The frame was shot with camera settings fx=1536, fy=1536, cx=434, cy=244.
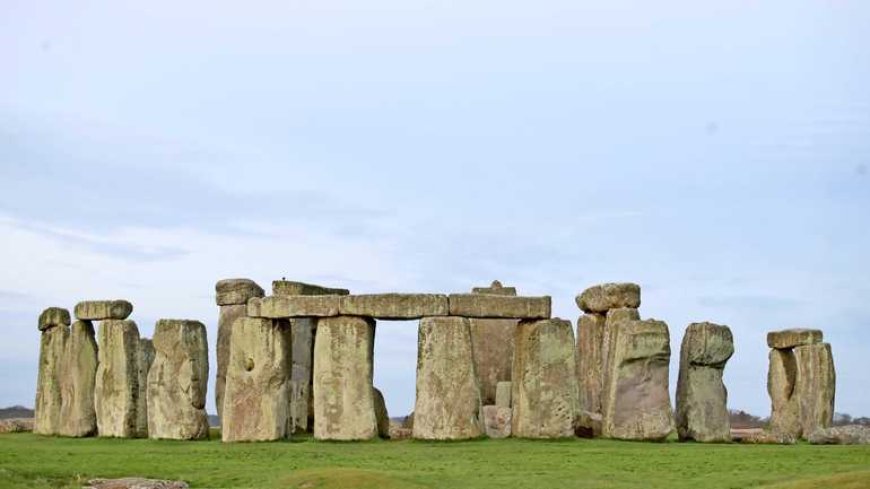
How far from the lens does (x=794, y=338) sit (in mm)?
33500

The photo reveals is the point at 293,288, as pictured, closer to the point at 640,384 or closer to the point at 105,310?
the point at 105,310

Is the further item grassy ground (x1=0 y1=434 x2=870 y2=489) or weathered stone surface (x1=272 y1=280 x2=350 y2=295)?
weathered stone surface (x1=272 y1=280 x2=350 y2=295)

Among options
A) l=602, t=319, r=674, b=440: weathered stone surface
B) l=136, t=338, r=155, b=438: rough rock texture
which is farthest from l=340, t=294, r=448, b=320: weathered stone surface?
l=136, t=338, r=155, b=438: rough rock texture

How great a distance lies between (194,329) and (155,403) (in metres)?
1.62

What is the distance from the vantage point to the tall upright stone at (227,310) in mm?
33969

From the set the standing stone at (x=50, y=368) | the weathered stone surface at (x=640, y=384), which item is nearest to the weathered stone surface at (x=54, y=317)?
the standing stone at (x=50, y=368)

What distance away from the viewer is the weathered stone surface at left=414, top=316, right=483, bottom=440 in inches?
1107

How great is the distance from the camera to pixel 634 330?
1152 inches

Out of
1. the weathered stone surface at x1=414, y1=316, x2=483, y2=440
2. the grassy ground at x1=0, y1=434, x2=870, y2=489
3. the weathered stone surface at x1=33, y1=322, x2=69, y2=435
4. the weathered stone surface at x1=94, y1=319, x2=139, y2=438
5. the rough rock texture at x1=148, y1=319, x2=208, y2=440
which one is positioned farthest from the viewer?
the weathered stone surface at x1=33, y1=322, x2=69, y2=435

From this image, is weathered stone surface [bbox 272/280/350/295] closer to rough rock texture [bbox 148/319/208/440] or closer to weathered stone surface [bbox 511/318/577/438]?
rough rock texture [bbox 148/319/208/440]

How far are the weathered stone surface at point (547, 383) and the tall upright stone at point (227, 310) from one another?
25.6ft

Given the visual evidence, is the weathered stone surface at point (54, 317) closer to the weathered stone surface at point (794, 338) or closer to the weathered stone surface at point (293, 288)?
the weathered stone surface at point (293, 288)

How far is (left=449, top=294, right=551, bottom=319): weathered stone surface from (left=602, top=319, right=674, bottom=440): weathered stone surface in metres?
2.11

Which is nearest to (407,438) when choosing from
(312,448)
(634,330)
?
Result: (312,448)
